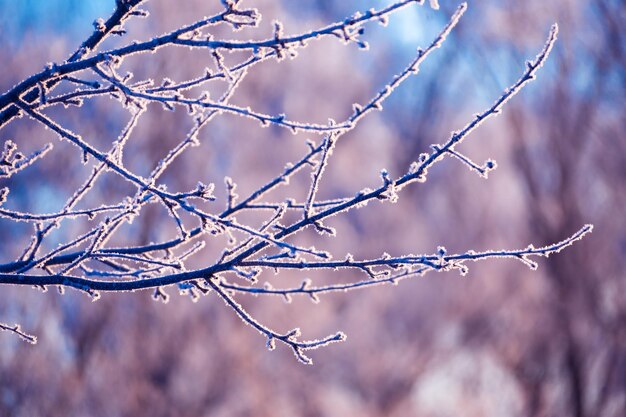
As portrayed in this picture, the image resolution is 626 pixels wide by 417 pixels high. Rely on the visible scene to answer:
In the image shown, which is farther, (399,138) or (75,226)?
(399,138)

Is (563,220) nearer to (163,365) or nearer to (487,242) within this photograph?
(487,242)

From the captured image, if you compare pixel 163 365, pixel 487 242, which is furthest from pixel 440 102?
pixel 163 365

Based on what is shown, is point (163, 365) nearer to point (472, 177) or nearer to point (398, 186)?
point (398, 186)

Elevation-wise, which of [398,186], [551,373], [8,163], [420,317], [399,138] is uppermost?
[399,138]

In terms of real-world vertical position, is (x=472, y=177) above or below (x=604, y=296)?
above

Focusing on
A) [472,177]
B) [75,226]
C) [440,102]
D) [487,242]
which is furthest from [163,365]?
[440,102]

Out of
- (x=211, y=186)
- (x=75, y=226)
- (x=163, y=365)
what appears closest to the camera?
(x=211, y=186)

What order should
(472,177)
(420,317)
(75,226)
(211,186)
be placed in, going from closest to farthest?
(211,186) → (75,226) → (420,317) → (472,177)
